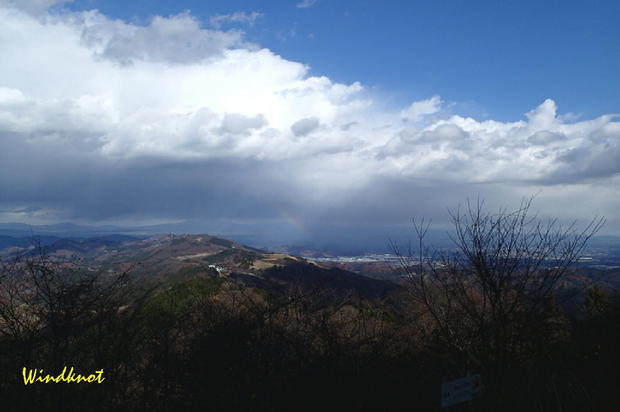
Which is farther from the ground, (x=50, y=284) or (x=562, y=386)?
(x=50, y=284)

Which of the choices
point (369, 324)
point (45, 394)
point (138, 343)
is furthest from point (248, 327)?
point (369, 324)

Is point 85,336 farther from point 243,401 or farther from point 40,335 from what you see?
point 243,401

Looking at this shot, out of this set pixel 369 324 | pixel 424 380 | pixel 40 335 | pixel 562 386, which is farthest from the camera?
pixel 369 324

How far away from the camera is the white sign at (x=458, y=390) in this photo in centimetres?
503

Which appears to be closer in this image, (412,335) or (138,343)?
(138,343)

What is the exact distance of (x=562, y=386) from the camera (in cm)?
633

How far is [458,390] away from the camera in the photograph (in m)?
5.11

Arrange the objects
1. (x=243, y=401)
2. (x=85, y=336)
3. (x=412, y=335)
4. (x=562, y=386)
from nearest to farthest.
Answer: (x=562, y=386), (x=85, y=336), (x=243, y=401), (x=412, y=335)

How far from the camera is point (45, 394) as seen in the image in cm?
646

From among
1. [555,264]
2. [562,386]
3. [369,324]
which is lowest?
[369,324]

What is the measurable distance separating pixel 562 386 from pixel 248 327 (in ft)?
24.3

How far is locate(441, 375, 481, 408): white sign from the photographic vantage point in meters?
5.03

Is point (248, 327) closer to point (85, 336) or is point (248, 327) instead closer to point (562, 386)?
point (85, 336)

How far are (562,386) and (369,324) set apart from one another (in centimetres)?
1046
